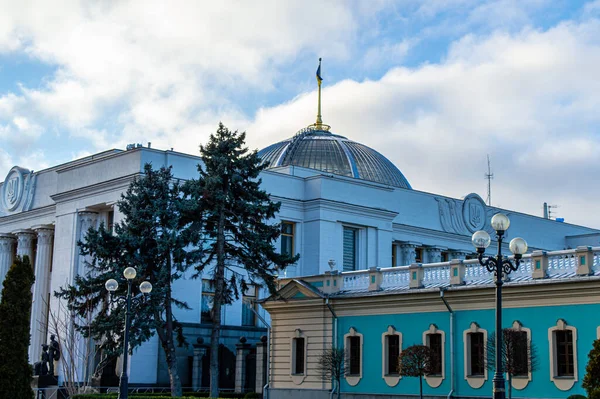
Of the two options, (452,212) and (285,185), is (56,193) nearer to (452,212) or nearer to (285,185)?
(285,185)

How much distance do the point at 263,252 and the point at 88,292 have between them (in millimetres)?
7767

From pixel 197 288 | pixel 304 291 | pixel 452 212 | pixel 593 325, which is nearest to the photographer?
pixel 593 325

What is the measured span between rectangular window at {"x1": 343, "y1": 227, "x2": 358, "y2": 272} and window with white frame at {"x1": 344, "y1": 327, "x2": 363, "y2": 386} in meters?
18.9

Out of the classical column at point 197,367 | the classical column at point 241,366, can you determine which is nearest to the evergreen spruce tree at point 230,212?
the classical column at point 241,366

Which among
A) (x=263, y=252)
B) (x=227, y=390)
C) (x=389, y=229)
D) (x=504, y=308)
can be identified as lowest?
(x=227, y=390)

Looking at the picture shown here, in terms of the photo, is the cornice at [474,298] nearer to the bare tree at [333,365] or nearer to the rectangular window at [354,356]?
the rectangular window at [354,356]

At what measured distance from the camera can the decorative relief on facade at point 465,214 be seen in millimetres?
62094

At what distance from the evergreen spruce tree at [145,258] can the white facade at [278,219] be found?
22.1 feet

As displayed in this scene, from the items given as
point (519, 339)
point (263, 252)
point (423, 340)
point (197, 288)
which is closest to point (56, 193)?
point (197, 288)

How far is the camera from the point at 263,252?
39.0m

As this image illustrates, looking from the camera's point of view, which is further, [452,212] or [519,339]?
[452,212]

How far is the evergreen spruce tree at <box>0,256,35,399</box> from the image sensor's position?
29312 millimetres

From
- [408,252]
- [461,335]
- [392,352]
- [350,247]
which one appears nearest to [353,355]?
[392,352]

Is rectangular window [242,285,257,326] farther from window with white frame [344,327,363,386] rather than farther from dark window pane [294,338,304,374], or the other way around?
window with white frame [344,327,363,386]
